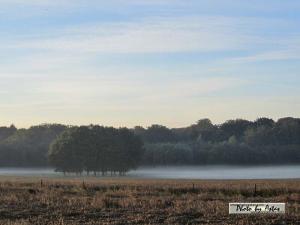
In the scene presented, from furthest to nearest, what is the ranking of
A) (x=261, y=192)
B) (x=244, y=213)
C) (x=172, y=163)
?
(x=172, y=163) → (x=261, y=192) → (x=244, y=213)

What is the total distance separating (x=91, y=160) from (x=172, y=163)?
5073 centimetres

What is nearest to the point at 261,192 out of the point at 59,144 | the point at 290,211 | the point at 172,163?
the point at 290,211

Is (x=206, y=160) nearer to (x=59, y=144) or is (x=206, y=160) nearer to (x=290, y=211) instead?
(x=59, y=144)

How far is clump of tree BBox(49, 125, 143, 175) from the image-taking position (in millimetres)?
140625

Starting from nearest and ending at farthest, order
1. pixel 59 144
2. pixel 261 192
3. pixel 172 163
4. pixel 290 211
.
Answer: pixel 290 211, pixel 261 192, pixel 59 144, pixel 172 163

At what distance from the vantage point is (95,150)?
5748 inches

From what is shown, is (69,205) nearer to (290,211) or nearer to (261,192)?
A: (290,211)

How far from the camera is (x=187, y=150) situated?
19675 cm

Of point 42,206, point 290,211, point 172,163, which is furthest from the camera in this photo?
point 172,163

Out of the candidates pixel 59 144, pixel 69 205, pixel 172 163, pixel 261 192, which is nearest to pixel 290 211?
pixel 69 205

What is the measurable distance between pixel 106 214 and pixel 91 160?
392ft

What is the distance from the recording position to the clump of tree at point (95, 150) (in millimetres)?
140625

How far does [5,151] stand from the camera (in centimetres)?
19250

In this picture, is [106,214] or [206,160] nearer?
[106,214]
